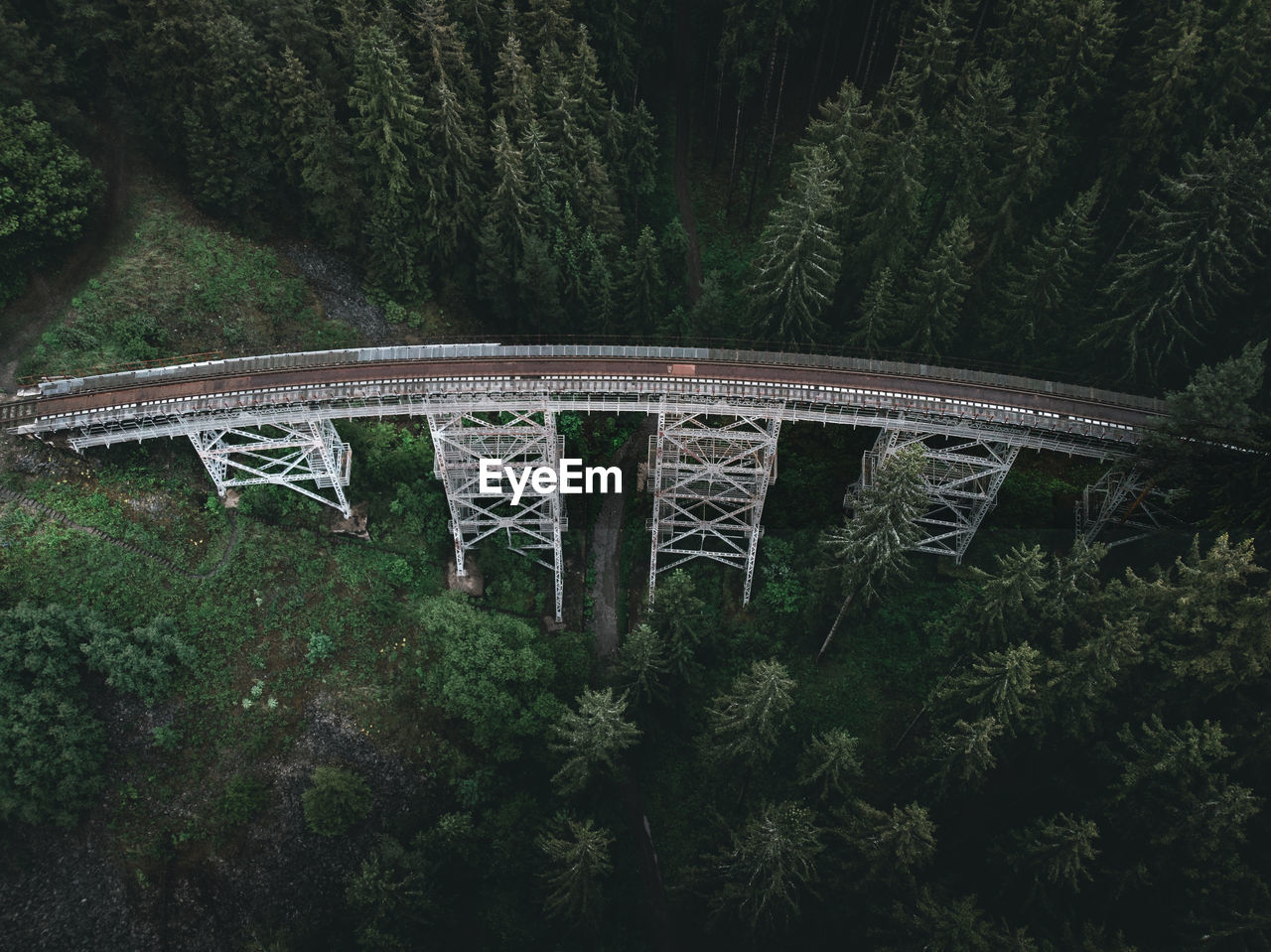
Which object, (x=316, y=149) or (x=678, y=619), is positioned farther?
(x=316, y=149)

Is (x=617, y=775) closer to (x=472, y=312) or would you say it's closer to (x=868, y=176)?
(x=472, y=312)

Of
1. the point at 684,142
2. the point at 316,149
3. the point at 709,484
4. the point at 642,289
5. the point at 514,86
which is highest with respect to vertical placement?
the point at 514,86

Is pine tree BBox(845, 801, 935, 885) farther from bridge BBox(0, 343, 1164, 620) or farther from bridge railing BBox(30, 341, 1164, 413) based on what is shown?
bridge railing BBox(30, 341, 1164, 413)

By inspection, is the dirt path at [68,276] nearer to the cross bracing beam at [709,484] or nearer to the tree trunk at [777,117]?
the cross bracing beam at [709,484]

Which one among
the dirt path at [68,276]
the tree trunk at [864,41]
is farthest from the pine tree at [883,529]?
the dirt path at [68,276]

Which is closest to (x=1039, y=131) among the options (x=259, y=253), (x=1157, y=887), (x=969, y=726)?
(x=969, y=726)

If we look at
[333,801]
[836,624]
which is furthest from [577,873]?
[836,624]

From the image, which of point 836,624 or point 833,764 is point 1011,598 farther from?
point 836,624
